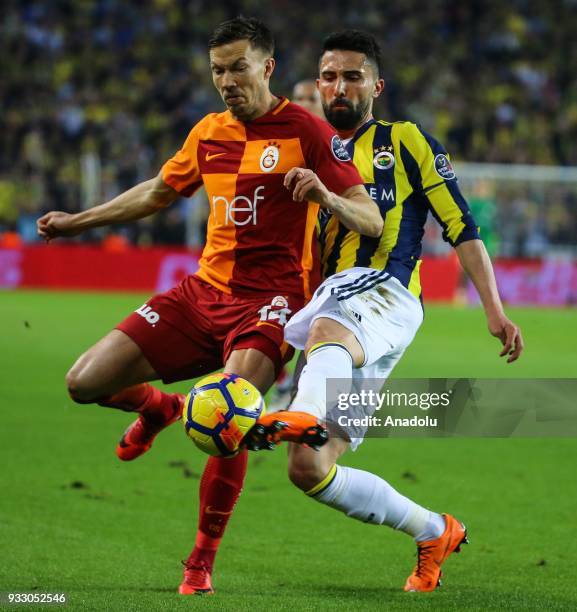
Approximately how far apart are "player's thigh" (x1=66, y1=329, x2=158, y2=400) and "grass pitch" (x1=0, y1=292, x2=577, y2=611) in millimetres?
760

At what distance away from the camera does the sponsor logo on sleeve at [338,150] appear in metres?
4.96

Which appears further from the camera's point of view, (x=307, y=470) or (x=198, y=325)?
(x=198, y=325)

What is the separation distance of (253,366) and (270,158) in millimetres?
935

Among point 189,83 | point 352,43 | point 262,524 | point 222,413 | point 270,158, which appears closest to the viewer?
point 222,413

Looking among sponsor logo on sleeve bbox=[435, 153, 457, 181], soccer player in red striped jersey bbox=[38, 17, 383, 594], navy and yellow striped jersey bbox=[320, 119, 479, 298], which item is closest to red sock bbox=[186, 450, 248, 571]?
soccer player in red striped jersey bbox=[38, 17, 383, 594]

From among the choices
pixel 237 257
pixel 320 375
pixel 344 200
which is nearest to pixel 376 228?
pixel 344 200

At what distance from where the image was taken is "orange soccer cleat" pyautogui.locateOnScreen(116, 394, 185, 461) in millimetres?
5738

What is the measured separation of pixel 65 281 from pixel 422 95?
30.5 feet

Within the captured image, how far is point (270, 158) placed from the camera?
5051mm

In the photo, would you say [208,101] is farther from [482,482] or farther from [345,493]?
[345,493]

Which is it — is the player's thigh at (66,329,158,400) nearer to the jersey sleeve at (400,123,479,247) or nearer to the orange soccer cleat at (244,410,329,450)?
the orange soccer cleat at (244,410,329,450)

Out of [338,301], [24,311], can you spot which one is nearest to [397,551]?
[338,301]

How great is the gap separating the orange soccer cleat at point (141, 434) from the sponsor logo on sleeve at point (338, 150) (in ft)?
5.16

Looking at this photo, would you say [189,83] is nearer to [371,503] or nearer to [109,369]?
[109,369]
